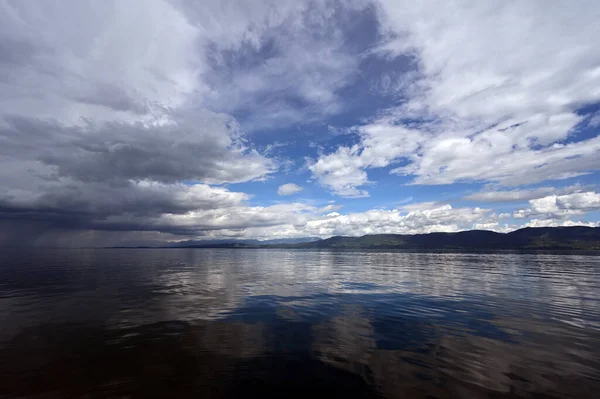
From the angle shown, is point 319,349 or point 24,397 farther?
point 319,349

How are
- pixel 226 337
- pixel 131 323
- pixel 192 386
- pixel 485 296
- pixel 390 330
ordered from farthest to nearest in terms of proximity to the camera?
pixel 485 296
pixel 131 323
pixel 390 330
pixel 226 337
pixel 192 386

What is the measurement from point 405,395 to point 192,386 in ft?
32.8

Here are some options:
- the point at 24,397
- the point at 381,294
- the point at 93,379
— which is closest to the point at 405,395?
the point at 93,379

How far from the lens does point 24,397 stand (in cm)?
1288

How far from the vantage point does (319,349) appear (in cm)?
1870

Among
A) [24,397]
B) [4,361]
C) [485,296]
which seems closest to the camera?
[24,397]

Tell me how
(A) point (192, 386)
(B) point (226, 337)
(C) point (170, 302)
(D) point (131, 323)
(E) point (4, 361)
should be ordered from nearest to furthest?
(A) point (192, 386)
(E) point (4, 361)
(B) point (226, 337)
(D) point (131, 323)
(C) point (170, 302)

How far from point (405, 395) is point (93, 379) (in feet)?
50.3

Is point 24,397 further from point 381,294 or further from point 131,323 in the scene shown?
point 381,294

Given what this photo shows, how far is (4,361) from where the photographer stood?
16781 millimetres

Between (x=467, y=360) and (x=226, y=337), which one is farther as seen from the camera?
(x=226, y=337)

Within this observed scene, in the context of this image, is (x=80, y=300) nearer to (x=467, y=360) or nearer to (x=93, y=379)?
(x=93, y=379)

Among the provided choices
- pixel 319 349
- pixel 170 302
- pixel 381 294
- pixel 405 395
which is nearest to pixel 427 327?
pixel 319 349

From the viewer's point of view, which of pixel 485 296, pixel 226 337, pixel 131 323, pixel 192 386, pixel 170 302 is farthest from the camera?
pixel 485 296
